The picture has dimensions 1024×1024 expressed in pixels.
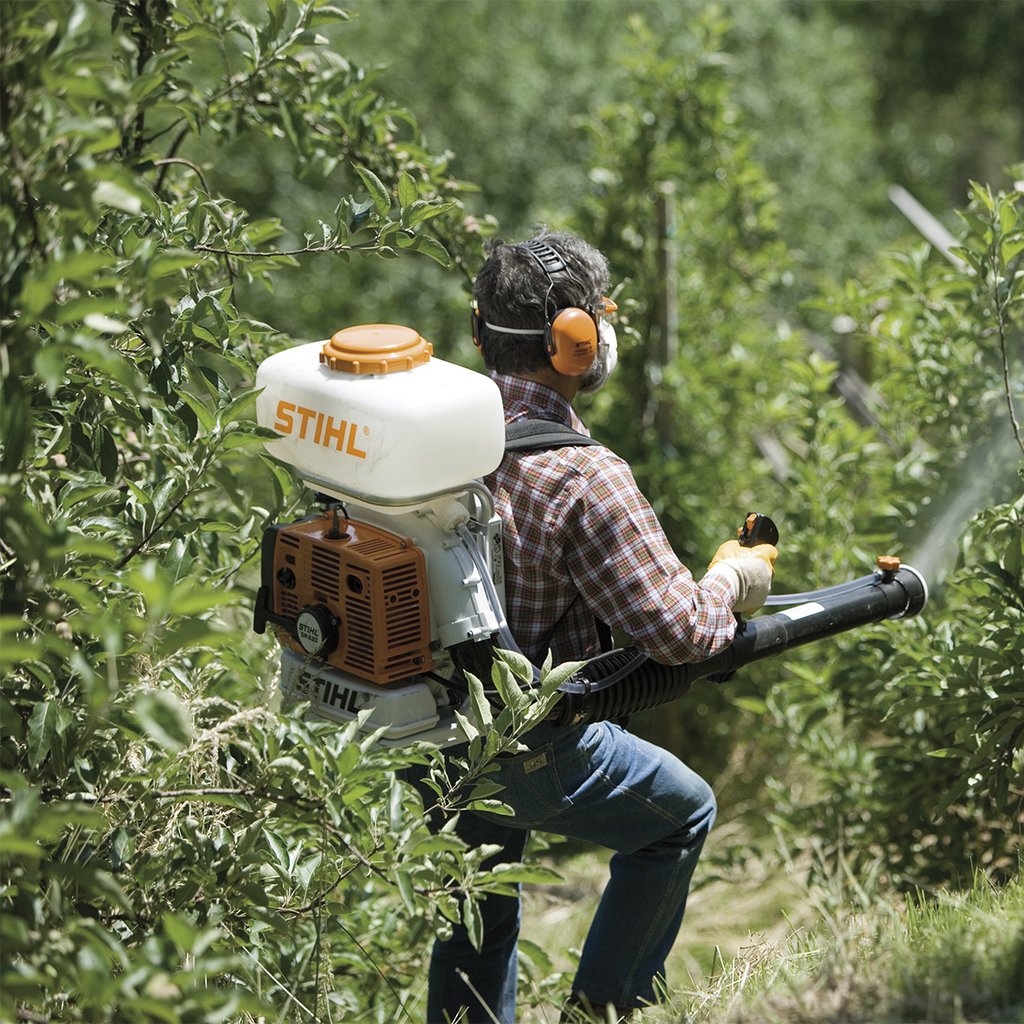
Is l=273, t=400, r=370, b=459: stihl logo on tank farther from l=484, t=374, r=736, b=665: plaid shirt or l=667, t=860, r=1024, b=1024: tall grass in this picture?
l=667, t=860, r=1024, b=1024: tall grass

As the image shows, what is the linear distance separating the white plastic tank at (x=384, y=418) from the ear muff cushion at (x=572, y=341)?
0.91 feet

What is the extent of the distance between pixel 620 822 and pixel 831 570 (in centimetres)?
131

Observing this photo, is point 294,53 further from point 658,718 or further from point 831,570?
point 658,718

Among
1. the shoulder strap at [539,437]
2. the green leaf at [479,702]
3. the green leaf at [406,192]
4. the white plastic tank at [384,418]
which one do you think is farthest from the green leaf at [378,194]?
the green leaf at [479,702]

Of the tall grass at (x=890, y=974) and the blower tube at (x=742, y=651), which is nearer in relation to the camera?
the tall grass at (x=890, y=974)

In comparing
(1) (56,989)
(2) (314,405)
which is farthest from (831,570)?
(1) (56,989)

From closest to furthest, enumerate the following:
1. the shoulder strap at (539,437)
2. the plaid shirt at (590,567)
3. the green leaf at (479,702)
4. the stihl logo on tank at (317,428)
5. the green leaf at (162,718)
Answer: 1. the green leaf at (162,718)
2. the green leaf at (479,702)
3. the stihl logo on tank at (317,428)
4. the plaid shirt at (590,567)
5. the shoulder strap at (539,437)

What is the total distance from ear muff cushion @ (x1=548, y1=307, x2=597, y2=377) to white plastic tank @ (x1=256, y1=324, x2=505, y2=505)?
279mm

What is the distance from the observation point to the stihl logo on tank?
210cm

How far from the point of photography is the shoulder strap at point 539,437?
2342 mm

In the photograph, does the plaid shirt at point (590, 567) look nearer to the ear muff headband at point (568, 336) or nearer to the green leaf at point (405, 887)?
the ear muff headband at point (568, 336)

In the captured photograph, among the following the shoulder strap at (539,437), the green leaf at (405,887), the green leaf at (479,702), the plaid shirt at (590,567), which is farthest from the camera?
the shoulder strap at (539,437)

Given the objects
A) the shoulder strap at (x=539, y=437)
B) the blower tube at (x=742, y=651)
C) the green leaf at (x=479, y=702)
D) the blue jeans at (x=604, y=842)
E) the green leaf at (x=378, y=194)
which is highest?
the green leaf at (x=378, y=194)

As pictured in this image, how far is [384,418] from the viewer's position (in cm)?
206
